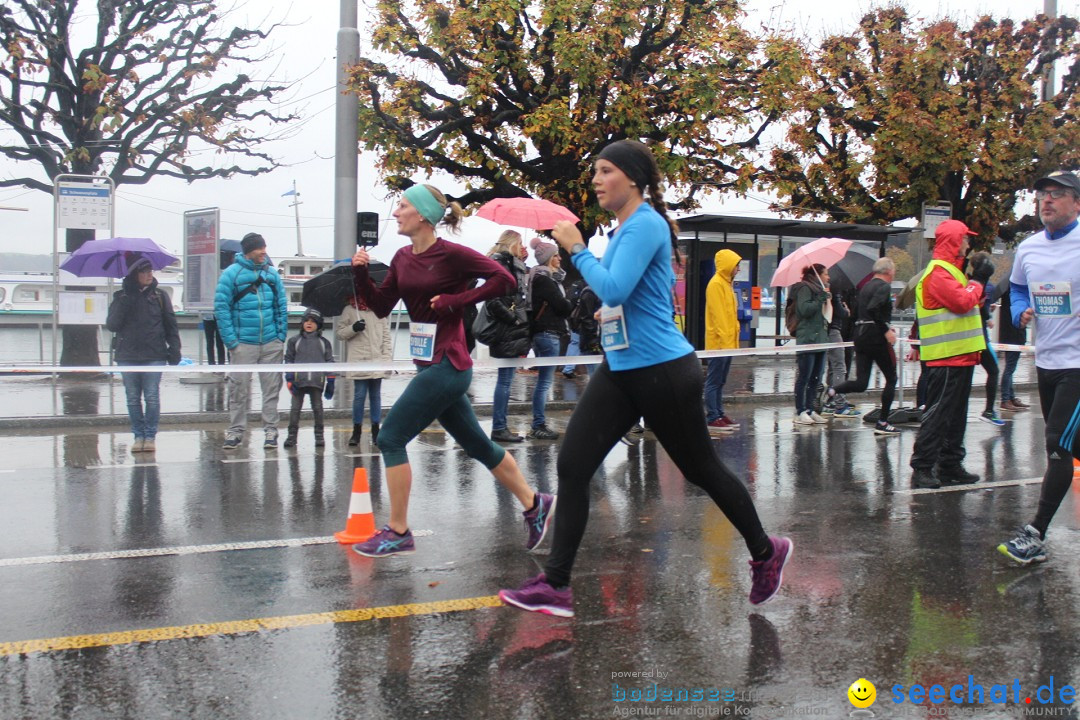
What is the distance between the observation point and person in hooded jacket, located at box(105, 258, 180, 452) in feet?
30.9

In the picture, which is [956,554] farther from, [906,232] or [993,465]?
[906,232]

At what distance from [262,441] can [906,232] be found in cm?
1563

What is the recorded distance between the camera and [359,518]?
5.78 meters

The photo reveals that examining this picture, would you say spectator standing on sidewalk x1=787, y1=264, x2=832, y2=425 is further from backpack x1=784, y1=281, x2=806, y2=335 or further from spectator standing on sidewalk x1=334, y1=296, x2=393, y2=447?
spectator standing on sidewalk x1=334, y1=296, x2=393, y2=447

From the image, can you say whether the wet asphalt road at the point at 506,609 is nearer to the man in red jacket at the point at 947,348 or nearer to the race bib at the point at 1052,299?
the man in red jacket at the point at 947,348

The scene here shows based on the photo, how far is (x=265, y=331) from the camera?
9578 millimetres

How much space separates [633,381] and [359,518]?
2187 mm

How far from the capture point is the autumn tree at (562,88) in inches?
724

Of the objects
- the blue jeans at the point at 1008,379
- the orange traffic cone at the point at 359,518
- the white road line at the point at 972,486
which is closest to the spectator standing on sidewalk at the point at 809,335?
the blue jeans at the point at 1008,379

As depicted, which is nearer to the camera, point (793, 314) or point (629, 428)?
point (629, 428)

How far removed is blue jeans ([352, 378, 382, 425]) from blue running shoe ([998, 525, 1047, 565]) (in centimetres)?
599

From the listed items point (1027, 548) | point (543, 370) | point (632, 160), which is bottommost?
point (1027, 548)

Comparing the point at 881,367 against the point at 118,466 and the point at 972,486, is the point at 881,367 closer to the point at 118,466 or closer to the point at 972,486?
the point at 972,486

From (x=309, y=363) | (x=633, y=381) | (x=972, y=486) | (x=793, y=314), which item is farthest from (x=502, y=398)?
(x=633, y=381)
